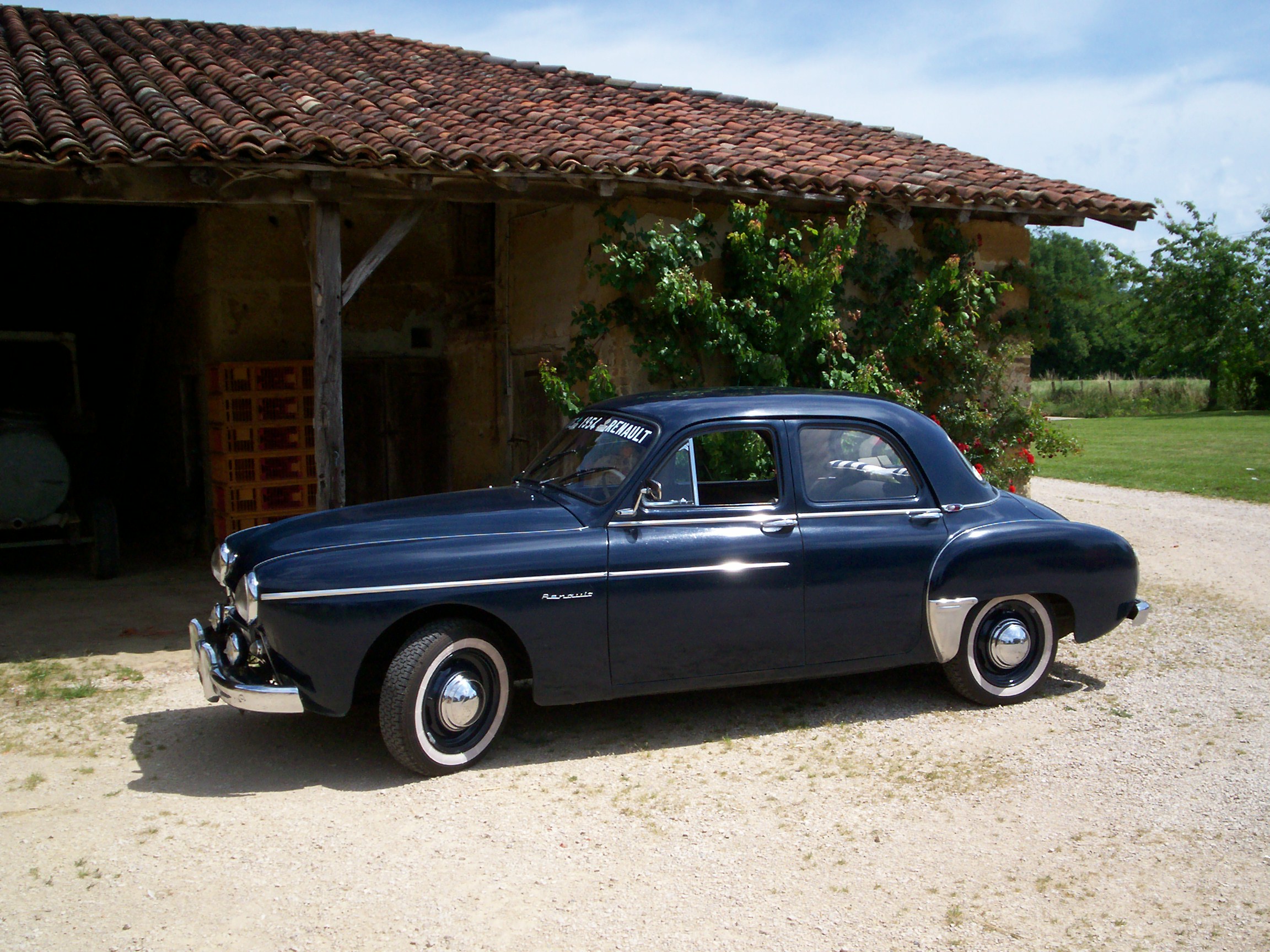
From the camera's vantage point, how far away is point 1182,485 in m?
→ 14.5

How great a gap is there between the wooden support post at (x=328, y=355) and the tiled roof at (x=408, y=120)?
23.1 inches

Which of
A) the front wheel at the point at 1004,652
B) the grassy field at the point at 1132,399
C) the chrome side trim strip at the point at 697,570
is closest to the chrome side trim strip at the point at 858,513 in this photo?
the chrome side trim strip at the point at 697,570

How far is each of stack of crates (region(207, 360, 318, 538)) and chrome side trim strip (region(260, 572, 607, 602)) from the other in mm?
5622

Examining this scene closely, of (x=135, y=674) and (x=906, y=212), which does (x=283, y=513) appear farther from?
(x=906, y=212)

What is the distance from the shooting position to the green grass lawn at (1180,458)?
47.7 ft

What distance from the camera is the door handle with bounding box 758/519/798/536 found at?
4.62 m

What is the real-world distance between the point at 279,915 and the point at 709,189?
6041 mm

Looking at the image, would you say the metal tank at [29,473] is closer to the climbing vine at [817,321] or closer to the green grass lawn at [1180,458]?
the climbing vine at [817,321]

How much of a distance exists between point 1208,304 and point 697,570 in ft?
130

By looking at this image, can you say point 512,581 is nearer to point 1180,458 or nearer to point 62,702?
point 62,702

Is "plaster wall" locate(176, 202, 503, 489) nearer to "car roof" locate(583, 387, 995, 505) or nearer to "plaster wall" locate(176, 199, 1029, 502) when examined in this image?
"plaster wall" locate(176, 199, 1029, 502)

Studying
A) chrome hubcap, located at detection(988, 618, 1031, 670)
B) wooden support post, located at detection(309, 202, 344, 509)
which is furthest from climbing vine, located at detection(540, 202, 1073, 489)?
chrome hubcap, located at detection(988, 618, 1031, 670)

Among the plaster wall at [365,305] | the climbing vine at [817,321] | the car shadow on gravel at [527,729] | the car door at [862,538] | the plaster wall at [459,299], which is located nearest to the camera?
the car shadow on gravel at [527,729]

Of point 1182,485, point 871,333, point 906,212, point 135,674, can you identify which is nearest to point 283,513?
point 135,674
